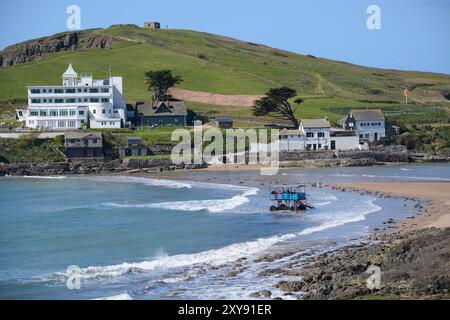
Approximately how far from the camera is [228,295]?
3044cm

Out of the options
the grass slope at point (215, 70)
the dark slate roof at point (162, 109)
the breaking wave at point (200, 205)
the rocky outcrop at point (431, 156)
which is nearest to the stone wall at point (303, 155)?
the rocky outcrop at point (431, 156)

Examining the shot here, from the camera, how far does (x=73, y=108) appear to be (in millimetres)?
98500

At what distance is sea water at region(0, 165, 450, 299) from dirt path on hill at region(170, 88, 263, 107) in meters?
45.7

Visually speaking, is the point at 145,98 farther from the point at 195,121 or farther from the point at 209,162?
the point at 209,162

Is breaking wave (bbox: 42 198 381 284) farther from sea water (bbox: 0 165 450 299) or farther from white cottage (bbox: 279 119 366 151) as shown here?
white cottage (bbox: 279 119 366 151)

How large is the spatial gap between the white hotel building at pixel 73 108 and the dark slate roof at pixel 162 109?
2.88 m

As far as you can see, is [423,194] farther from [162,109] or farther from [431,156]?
[162,109]

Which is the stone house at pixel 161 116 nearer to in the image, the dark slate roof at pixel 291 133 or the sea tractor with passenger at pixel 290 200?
the dark slate roof at pixel 291 133

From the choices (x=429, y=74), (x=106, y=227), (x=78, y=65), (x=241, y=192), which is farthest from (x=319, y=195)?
(x=429, y=74)

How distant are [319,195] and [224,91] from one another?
66735 mm

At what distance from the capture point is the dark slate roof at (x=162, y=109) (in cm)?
10275

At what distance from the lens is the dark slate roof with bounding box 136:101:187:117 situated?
103 m

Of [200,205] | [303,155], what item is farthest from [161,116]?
[200,205]

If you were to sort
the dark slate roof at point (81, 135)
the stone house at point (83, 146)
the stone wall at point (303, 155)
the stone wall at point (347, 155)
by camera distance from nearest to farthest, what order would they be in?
the stone house at point (83, 146)
the dark slate roof at point (81, 135)
the stone wall at point (303, 155)
the stone wall at point (347, 155)
